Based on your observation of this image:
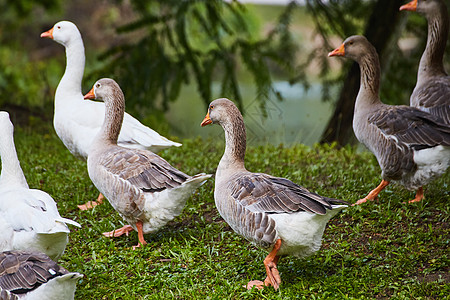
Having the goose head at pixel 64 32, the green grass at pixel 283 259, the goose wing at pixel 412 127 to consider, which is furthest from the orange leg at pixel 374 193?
the goose head at pixel 64 32

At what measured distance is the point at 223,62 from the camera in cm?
801

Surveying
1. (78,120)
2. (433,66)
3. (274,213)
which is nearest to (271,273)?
(274,213)

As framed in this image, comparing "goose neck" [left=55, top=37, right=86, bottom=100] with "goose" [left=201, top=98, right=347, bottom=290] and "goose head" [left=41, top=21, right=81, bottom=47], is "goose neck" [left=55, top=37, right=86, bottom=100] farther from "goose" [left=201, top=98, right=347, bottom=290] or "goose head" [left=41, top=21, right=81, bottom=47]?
"goose" [left=201, top=98, right=347, bottom=290]

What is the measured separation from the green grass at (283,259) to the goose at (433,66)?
0.97 meters

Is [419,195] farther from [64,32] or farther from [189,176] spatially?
[64,32]

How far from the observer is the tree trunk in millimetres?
8414

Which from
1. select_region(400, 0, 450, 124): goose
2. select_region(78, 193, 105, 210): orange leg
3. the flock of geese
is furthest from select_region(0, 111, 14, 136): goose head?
select_region(400, 0, 450, 124): goose

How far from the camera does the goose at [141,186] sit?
470cm

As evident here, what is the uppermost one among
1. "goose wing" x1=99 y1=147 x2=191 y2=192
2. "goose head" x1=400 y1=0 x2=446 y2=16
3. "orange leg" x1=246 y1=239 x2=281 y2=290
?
"goose head" x1=400 y1=0 x2=446 y2=16

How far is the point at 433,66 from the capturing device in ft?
21.0

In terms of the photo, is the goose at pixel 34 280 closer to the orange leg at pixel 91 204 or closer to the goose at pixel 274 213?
the goose at pixel 274 213

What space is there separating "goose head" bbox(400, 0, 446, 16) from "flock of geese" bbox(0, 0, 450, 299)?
0.01 m

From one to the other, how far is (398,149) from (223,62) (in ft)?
11.2

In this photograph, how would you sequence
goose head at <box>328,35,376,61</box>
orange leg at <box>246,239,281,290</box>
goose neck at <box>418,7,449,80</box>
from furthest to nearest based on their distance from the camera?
goose neck at <box>418,7,449,80</box>, goose head at <box>328,35,376,61</box>, orange leg at <box>246,239,281,290</box>
